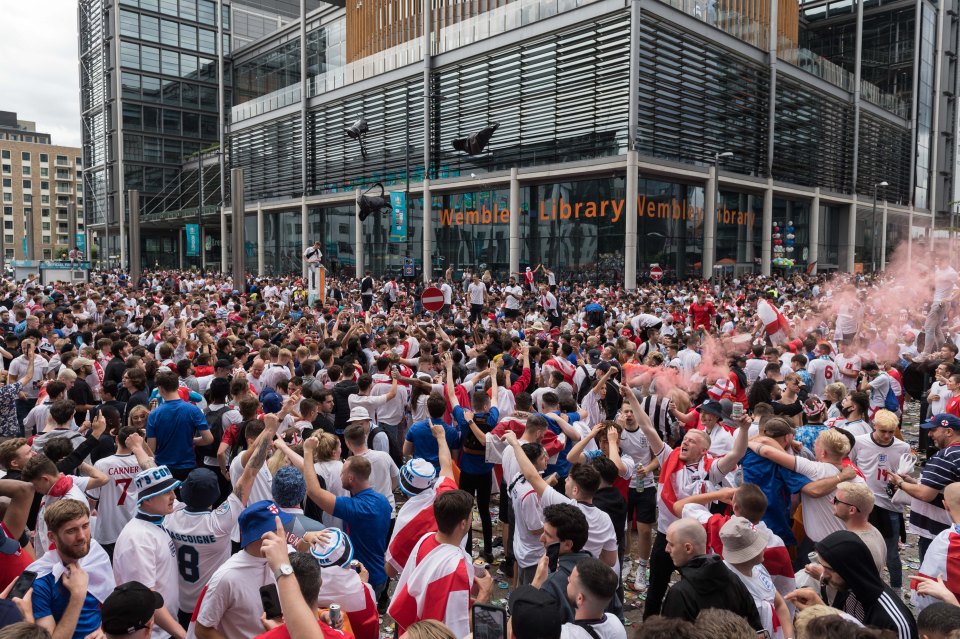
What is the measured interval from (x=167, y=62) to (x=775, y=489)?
75.3m

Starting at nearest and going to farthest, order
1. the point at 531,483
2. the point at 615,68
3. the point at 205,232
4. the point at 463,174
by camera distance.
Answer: the point at 531,483
the point at 615,68
the point at 463,174
the point at 205,232

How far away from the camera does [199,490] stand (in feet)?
13.2

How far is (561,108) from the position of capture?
31156mm

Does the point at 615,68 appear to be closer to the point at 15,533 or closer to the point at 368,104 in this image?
the point at 368,104

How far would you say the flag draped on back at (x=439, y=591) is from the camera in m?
3.51

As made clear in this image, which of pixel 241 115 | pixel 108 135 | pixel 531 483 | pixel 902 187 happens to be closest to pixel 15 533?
pixel 531 483

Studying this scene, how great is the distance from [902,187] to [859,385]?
A: 5384cm

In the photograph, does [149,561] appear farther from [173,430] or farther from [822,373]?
[822,373]

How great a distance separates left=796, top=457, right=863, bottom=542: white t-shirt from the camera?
488 cm

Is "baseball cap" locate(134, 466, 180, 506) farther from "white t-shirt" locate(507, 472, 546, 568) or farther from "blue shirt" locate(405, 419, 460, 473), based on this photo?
"blue shirt" locate(405, 419, 460, 473)

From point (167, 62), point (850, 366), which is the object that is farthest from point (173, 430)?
point (167, 62)

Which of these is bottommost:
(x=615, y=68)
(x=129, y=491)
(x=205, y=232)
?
(x=129, y=491)

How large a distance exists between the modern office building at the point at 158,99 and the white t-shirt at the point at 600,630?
62961 millimetres

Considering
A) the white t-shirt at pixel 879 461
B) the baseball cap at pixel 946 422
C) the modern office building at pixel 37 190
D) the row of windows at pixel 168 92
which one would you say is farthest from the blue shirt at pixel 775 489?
the modern office building at pixel 37 190
